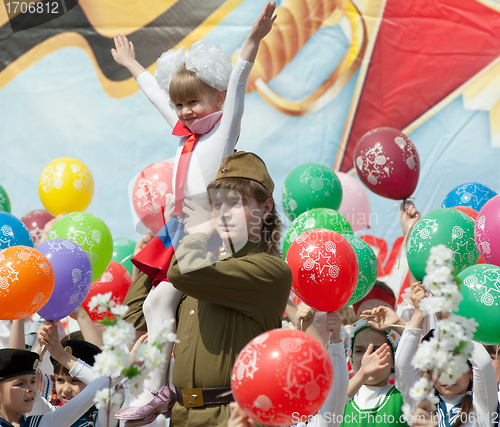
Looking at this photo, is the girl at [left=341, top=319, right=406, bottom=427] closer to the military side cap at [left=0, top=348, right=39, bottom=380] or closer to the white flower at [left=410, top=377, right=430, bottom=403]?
the white flower at [left=410, top=377, right=430, bottom=403]

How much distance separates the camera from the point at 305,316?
6.51 feet

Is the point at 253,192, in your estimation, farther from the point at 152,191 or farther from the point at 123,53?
the point at 152,191

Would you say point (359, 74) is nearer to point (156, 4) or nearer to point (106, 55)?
point (156, 4)

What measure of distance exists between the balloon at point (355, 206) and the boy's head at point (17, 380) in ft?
7.94

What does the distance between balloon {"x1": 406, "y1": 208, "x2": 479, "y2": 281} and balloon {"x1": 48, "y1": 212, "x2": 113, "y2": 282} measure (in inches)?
61.8

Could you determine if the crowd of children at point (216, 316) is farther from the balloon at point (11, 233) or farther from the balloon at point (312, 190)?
the balloon at point (312, 190)

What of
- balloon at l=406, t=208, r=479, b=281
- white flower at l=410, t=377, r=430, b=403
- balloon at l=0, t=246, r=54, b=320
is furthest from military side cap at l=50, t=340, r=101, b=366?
white flower at l=410, t=377, r=430, b=403

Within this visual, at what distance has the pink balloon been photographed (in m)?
2.34

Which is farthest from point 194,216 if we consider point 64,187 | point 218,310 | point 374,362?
point 64,187

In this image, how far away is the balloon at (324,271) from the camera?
192 cm

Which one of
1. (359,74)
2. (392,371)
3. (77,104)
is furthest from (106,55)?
(392,371)

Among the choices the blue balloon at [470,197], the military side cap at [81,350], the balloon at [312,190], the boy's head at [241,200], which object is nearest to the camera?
the boy's head at [241,200]

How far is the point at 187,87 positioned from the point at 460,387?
1.46 m

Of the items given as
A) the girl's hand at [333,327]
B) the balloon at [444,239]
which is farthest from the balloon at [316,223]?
the girl's hand at [333,327]
